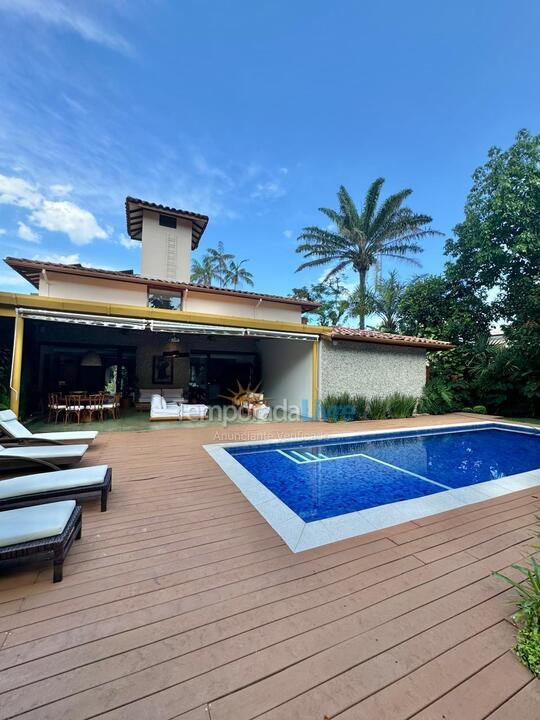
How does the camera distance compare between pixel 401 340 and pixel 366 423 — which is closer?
pixel 366 423

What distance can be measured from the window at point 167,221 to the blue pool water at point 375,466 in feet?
43.8

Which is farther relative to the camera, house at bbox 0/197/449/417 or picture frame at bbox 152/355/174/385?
picture frame at bbox 152/355/174/385

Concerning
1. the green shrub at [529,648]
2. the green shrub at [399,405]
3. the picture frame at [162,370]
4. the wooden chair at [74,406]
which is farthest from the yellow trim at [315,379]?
the green shrub at [529,648]

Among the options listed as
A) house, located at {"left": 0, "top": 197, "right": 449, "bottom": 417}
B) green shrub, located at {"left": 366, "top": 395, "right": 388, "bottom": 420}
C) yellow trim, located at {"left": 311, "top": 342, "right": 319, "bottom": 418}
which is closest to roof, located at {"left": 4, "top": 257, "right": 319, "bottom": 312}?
house, located at {"left": 0, "top": 197, "right": 449, "bottom": 417}

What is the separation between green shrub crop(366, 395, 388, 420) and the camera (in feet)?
45.1

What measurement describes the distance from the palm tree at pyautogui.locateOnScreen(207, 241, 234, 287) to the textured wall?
3163 centimetres

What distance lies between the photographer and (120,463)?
21.9 feet

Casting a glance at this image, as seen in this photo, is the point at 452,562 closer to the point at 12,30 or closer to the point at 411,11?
the point at 12,30

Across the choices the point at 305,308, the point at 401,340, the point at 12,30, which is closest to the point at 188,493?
the point at 401,340

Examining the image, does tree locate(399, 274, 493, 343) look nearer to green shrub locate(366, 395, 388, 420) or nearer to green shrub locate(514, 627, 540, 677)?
green shrub locate(366, 395, 388, 420)

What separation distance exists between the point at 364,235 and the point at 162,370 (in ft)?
49.5

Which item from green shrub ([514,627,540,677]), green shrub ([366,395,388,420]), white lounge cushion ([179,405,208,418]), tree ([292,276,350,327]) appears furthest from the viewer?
tree ([292,276,350,327])

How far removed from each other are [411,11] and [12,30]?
1604 centimetres

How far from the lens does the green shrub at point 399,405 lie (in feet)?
46.5
